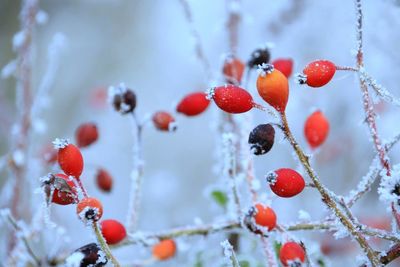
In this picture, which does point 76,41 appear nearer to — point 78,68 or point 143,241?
point 78,68

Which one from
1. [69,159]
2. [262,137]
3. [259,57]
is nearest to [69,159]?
[69,159]

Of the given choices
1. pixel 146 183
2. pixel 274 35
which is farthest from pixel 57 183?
pixel 146 183

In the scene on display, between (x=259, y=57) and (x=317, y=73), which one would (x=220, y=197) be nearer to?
(x=259, y=57)

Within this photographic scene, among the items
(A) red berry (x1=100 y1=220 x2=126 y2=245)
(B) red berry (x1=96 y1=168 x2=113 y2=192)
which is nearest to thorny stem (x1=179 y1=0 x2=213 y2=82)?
(B) red berry (x1=96 y1=168 x2=113 y2=192)

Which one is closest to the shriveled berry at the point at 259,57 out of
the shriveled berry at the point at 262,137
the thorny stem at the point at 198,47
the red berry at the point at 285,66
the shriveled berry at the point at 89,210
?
the red berry at the point at 285,66

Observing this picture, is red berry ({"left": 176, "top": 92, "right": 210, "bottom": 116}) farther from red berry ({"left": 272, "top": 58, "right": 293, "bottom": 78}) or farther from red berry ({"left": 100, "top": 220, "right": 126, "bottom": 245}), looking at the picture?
red berry ({"left": 100, "top": 220, "right": 126, "bottom": 245})

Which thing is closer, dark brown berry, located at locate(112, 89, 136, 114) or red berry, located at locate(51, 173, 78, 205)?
red berry, located at locate(51, 173, 78, 205)
